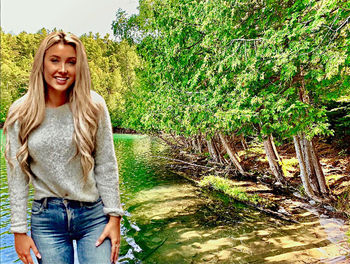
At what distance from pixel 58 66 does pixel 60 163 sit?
0.59 meters

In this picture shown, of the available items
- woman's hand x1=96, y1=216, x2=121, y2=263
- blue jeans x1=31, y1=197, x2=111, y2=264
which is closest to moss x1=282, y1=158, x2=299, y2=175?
woman's hand x1=96, y1=216, x2=121, y2=263

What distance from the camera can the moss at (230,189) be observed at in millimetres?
8912

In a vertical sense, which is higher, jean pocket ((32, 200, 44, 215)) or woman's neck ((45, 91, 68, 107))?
woman's neck ((45, 91, 68, 107))

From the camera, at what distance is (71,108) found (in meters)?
1.64

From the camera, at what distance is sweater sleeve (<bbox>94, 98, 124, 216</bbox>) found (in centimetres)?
167

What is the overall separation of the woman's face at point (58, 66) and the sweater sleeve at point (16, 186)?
32cm

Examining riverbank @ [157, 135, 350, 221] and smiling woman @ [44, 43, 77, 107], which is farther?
riverbank @ [157, 135, 350, 221]

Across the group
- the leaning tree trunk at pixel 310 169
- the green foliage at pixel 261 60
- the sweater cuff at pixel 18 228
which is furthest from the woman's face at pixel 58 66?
the leaning tree trunk at pixel 310 169

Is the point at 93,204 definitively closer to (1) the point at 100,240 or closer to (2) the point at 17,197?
(1) the point at 100,240

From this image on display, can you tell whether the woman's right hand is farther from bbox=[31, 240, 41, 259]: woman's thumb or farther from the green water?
the green water

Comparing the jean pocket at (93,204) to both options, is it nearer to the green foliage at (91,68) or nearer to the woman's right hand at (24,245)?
the woman's right hand at (24,245)

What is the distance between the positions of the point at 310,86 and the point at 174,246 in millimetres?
4838

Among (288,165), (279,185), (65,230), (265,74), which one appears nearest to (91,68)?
(288,165)

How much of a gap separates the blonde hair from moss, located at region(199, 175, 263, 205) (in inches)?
311
